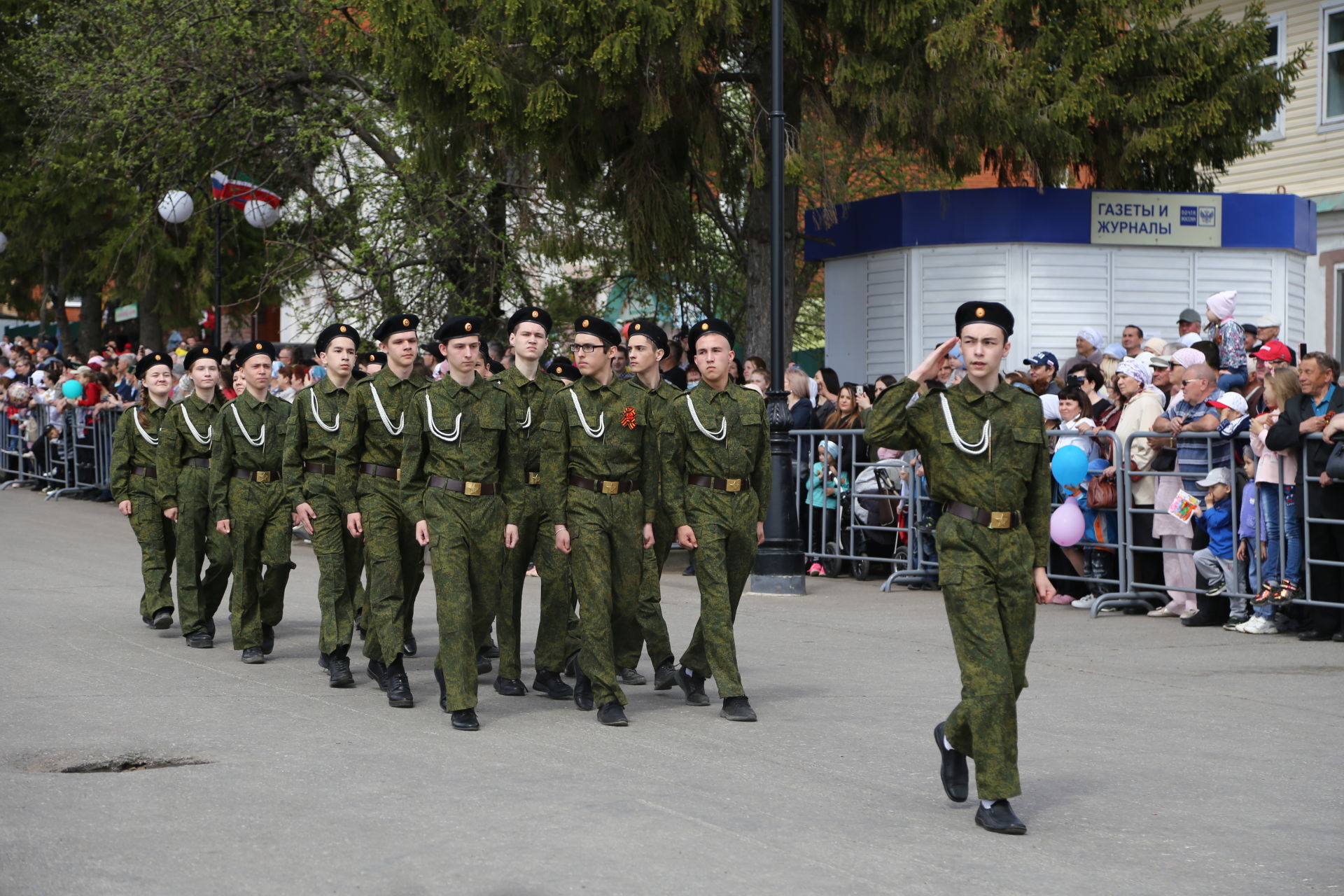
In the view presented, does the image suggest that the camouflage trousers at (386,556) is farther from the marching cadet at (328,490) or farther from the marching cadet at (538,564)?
the marching cadet at (538,564)

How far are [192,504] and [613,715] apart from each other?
15.4 ft

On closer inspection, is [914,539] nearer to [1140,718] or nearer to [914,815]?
[1140,718]

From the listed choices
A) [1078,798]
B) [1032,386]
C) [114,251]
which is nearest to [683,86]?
[1032,386]

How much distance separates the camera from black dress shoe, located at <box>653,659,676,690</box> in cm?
968

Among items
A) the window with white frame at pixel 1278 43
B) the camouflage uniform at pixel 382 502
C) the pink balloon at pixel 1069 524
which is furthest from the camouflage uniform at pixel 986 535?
the window with white frame at pixel 1278 43

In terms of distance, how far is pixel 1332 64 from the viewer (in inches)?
1038

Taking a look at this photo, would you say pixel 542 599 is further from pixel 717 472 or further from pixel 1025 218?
pixel 1025 218

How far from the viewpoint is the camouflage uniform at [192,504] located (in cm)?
1165

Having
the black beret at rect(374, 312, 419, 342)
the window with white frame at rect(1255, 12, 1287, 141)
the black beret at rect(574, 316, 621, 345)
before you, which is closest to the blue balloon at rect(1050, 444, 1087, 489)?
the black beret at rect(574, 316, 621, 345)

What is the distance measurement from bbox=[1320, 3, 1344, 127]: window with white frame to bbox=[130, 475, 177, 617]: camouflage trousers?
20282 mm

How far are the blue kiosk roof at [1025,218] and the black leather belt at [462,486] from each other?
1214 centimetres

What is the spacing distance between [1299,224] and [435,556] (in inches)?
597

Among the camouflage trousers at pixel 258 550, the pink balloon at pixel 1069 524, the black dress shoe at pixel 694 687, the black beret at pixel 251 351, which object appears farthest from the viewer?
the pink balloon at pixel 1069 524

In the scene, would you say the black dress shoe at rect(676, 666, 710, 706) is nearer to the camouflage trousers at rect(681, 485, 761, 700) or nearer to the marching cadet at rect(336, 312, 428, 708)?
the camouflage trousers at rect(681, 485, 761, 700)
